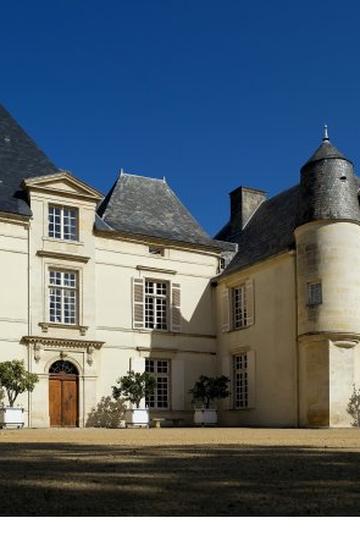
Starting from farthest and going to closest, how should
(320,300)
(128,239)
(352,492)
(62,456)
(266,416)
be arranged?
(128,239), (266,416), (320,300), (62,456), (352,492)

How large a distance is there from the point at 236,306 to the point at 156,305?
239 centimetres

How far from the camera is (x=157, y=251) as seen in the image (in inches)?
974

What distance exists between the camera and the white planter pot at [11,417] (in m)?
20.2

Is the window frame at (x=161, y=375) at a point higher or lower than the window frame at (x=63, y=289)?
lower

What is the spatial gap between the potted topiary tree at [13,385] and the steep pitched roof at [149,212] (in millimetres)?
5420

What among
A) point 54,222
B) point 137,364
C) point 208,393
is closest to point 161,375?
point 137,364

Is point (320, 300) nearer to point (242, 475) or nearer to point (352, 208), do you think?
point (352, 208)

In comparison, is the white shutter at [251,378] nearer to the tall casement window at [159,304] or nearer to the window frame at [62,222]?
the tall casement window at [159,304]

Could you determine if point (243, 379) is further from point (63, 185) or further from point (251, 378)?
point (63, 185)

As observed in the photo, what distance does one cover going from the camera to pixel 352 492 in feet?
18.0

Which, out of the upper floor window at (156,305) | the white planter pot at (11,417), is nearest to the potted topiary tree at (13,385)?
the white planter pot at (11,417)
